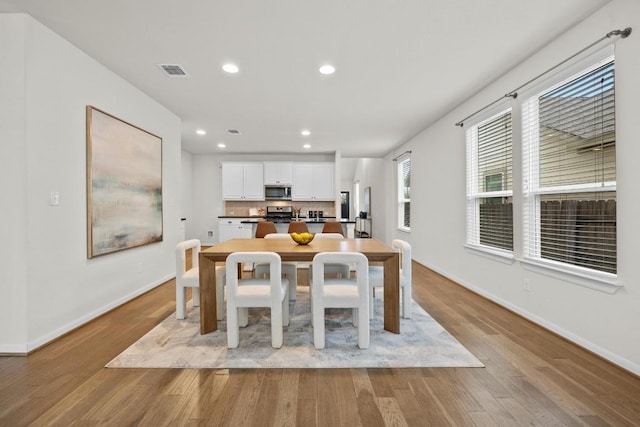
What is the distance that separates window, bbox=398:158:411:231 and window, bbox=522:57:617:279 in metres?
3.77

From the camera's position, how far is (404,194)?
24.1 feet

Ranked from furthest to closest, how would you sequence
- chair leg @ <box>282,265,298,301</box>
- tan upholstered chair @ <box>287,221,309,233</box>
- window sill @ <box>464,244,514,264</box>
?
tan upholstered chair @ <box>287,221,309,233</box> → chair leg @ <box>282,265,298,301</box> → window sill @ <box>464,244,514,264</box>

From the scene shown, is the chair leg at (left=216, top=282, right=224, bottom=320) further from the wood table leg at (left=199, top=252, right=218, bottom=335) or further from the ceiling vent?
the ceiling vent

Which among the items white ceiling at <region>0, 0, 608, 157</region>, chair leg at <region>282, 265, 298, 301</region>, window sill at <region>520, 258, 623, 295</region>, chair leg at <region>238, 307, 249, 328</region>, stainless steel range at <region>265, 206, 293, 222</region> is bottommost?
chair leg at <region>238, 307, 249, 328</region>

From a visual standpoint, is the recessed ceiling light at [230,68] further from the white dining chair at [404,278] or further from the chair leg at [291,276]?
the white dining chair at [404,278]

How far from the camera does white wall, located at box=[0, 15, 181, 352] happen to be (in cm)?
236

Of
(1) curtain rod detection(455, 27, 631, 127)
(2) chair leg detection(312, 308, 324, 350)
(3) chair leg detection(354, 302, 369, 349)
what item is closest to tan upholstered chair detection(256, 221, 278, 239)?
(2) chair leg detection(312, 308, 324, 350)

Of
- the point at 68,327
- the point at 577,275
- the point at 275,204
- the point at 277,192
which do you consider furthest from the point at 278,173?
the point at 577,275

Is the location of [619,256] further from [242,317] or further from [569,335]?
[242,317]

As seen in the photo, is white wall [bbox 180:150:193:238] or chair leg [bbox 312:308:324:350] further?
white wall [bbox 180:150:193:238]

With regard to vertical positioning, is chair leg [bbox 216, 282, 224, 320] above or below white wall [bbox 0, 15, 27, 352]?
below

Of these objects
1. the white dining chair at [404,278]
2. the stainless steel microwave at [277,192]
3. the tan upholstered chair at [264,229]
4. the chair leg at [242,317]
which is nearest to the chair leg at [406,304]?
the white dining chair at [404,278]

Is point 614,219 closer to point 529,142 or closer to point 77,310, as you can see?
point 529,142

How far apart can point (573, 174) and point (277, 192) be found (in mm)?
6398
